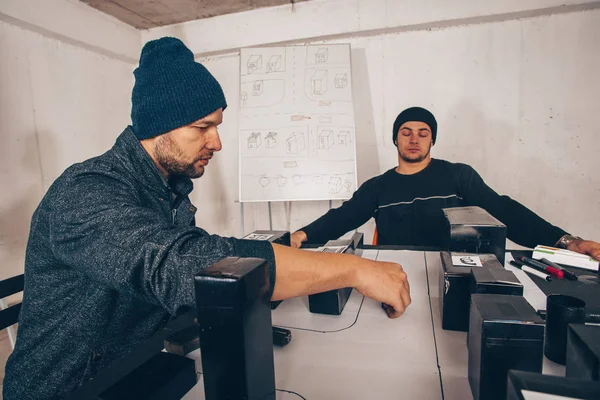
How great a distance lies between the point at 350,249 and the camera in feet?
3.56

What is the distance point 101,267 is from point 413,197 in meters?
1.81

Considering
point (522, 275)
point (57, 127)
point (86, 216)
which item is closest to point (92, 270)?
point (86, 216)

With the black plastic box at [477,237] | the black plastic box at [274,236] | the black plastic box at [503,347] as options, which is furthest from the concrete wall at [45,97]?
the black plastic box at [503,347]

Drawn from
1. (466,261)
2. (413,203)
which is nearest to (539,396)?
(466,261)

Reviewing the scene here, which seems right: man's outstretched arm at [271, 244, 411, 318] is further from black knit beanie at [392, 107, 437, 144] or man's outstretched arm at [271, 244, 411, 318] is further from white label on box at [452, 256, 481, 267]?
black knit beanie at [392, 107, 437, 144]

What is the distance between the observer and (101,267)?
616 millimetres

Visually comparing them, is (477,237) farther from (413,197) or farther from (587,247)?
(413,197)

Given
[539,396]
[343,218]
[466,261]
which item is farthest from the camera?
[343,218]

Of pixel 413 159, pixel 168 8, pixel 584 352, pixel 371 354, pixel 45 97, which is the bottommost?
pixel 371 354

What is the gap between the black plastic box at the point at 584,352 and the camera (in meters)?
0.42

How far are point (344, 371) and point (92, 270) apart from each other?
0.51m

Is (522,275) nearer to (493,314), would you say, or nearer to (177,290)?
(493,314)

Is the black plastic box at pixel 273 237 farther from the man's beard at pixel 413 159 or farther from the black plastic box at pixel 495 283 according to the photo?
the man's beard at pixel 413 159

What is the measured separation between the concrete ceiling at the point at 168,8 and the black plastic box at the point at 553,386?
10.1ft
